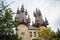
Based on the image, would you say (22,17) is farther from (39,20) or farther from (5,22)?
(5,22)

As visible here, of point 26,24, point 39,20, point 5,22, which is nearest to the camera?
point 5,22

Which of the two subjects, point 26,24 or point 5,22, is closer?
point 5,22

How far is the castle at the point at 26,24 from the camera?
6299cm

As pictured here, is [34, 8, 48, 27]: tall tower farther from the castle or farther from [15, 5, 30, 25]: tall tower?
[15, 5, 30, 25]: tall tower

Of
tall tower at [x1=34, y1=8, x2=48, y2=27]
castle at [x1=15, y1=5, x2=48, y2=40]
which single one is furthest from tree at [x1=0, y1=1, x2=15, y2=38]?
tall tower at [x1=34, y1=8, x2=48, y2=27]

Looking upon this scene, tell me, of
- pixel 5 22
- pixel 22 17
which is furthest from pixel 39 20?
pixel 5 22

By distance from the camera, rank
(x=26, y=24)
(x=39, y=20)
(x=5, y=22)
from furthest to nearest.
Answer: (x=39, y=20)
(x=26, y=24)
(x=5, y=22)

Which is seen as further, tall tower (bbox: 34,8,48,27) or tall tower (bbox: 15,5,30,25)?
tall tower (bbox: 34,8,48,27)

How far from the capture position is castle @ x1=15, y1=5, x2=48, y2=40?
63.0 metres

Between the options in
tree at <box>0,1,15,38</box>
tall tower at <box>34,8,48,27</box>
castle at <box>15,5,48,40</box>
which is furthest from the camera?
tall tower at <box>34,8,48,27</box>

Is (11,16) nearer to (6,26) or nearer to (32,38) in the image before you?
(6,26)

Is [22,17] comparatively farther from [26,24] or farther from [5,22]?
[5,22]

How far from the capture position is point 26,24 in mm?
64500

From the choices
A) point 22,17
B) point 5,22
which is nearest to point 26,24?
point 22,17
